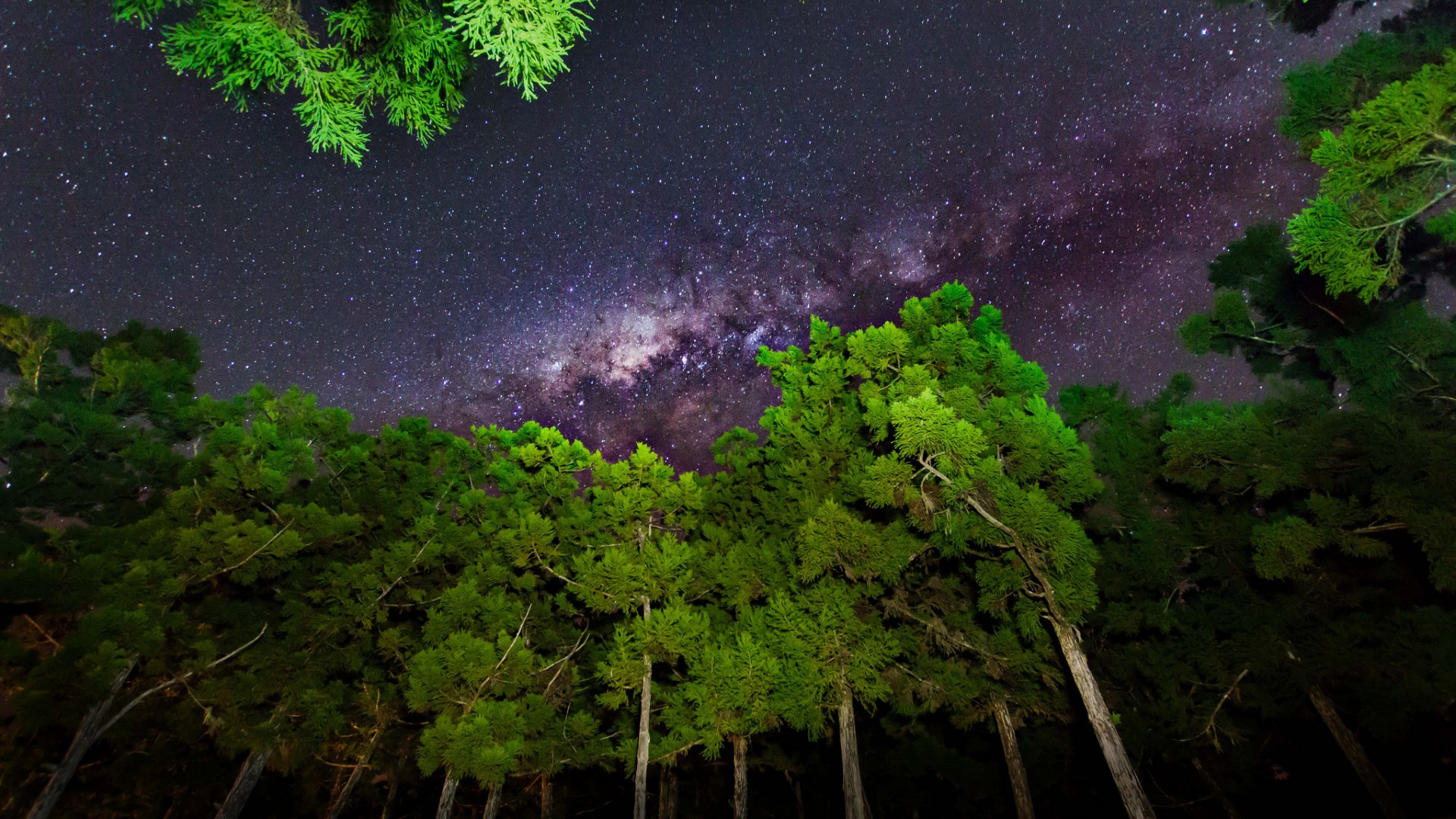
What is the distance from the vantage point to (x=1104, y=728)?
6957mm

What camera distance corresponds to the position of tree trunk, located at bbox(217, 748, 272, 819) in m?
11.2

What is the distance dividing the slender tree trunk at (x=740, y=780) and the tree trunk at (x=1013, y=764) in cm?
514

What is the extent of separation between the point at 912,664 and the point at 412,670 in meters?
10.1

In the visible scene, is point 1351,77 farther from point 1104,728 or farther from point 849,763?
point 849,763

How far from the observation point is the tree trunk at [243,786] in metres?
11.2

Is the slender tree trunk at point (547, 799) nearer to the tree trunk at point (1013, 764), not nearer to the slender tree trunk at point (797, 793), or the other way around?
the slender tree trunk at point (797, 793)

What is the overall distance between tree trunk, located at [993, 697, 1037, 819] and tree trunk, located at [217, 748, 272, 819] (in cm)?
1508

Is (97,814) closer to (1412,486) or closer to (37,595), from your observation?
(37,595)

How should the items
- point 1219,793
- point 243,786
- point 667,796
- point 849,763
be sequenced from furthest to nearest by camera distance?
point 667,796, point 1219,793, point 243,786, point 849,763

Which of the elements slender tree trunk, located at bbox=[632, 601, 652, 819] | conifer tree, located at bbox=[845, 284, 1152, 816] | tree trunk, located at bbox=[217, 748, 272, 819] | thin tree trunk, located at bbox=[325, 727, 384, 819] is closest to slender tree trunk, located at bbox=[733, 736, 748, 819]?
slender tree trunk, located at bbox=[632, 601, 652, 819]

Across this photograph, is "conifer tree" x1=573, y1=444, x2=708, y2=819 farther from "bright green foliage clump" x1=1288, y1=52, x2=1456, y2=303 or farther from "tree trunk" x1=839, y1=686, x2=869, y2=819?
"bright green foliage clump" x1=1288, y1=52, x2=1456, y2=303

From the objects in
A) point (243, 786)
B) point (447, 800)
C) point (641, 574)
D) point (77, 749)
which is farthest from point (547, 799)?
point (77, 749)

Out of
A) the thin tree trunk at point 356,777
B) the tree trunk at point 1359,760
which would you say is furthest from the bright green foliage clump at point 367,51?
the tree trunk at point 1359,760

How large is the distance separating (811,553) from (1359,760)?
41.0ft
